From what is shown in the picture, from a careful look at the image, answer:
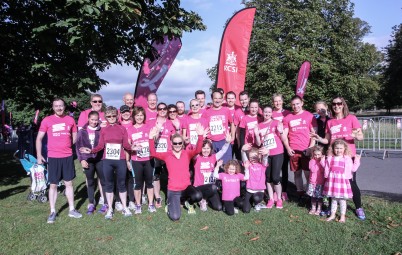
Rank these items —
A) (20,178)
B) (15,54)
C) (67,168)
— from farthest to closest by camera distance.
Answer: (20,178) → (15,54) → (67,168)

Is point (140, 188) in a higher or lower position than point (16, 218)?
higher

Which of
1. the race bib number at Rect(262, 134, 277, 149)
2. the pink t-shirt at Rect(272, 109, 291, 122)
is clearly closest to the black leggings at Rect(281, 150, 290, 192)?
the race bib number at Rect(262, 134, 277, 149)

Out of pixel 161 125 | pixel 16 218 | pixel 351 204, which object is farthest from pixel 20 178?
pixel 351 204

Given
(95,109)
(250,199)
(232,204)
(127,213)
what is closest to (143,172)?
(127,213)

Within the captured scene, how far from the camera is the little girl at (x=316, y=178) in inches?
223

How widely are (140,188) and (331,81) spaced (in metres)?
23.4

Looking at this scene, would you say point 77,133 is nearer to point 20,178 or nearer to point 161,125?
point 161,125

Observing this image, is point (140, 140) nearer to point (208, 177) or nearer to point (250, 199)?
point (208, 177)

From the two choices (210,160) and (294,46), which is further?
(294,46)

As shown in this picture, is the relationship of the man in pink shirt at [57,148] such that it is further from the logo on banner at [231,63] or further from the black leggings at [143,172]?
the logo on banner at [231,63]

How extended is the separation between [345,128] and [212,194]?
2.52 meters

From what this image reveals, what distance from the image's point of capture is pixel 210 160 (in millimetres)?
6371

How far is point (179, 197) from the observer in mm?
6031

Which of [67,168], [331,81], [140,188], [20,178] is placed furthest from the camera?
[331,81]
